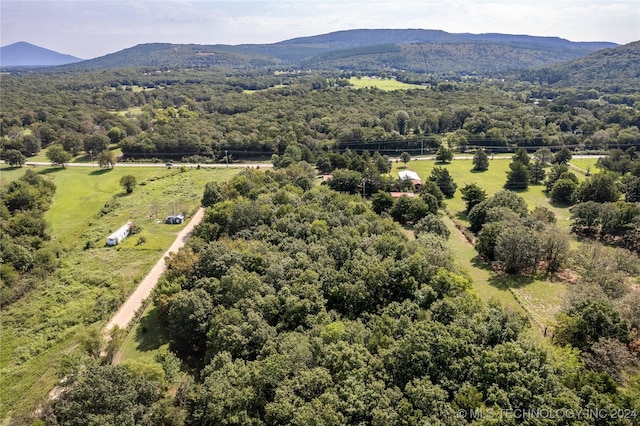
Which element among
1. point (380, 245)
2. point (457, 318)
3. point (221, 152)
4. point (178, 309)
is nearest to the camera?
point (457, 318)

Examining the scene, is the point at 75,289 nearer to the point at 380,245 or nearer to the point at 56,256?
the point at 56,256

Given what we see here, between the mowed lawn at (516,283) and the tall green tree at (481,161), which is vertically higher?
the tall green tree at (481,161)

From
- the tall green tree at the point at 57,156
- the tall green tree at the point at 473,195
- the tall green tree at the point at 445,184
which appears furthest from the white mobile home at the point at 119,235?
the tall green tree at the point at 473,195

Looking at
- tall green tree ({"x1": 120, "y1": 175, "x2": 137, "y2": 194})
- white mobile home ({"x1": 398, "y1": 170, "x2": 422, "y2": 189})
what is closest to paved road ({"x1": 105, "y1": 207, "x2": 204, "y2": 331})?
tall green tree ({"x1": 120, "y1": 175, "x2": 137, "y2": 194})

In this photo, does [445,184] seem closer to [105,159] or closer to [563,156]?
[563,156]

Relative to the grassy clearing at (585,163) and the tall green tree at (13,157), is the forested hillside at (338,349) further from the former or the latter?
the tall green tree at (13,157)

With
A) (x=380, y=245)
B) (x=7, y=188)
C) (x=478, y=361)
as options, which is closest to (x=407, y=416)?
(x=478, y=361)
